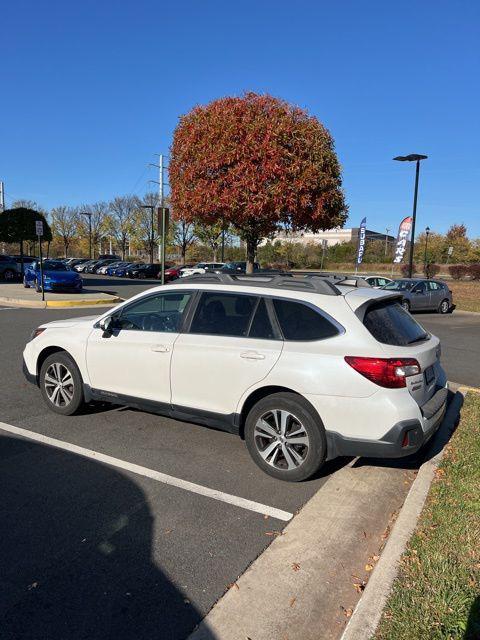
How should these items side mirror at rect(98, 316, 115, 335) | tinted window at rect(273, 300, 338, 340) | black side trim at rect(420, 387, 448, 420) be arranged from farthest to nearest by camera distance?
side mirror at rect(98, 316, 115, 335) < tinted window at rect(273, 300, 338, 340) < black side trim at rect(420, 387, 448, 420)

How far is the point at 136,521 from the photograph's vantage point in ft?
11.2

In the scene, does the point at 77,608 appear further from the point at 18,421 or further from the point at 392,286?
the point at 392,286

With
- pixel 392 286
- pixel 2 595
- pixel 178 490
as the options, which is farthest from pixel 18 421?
pixel 392 286

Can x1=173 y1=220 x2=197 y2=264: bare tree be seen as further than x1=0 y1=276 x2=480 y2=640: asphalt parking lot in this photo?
Yes

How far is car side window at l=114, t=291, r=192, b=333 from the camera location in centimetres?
483

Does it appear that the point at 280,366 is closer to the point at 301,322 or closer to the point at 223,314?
the point at 301,322

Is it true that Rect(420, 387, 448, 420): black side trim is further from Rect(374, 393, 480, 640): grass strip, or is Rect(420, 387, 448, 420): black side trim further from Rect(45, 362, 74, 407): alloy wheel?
Rect(45, 362, 74, 407): alloy wheel

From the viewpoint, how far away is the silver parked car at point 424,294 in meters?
19.3

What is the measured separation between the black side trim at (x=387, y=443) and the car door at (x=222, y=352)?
80cm

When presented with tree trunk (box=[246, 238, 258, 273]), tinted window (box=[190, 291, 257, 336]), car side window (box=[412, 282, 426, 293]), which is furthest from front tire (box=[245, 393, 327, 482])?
car side window (box=[412, 282, 426, 293])

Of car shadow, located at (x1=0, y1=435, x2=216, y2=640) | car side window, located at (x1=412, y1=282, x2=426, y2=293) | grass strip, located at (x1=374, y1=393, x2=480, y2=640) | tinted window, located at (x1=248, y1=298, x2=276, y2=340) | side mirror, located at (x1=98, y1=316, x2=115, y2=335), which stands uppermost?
tinted window, located at (x1=248, y1=298, x2=276, y2=340)

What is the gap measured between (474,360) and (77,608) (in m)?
9.09

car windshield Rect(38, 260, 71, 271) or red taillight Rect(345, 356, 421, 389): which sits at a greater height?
car windshield Rect(38, 260, 71, 271)

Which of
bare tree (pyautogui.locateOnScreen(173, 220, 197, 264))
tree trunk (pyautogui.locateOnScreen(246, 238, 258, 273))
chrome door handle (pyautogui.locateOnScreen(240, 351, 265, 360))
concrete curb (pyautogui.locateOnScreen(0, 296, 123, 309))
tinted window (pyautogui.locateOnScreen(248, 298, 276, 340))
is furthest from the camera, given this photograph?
bare tree (pyautogui.locateOnScreen(173, 220, 197, 264))
